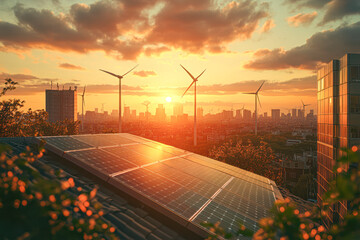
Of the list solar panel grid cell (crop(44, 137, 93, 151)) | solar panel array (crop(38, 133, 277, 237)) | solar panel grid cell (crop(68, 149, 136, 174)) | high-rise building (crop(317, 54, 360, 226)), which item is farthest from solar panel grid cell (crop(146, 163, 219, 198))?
high-rise building (crop(317, 54, 360, 226))

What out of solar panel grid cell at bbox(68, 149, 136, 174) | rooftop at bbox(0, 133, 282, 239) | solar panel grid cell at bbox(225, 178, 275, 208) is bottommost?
solar panel grid cell at bbox(225, 178, 275, 208)

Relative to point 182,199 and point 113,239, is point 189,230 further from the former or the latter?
point 113,239

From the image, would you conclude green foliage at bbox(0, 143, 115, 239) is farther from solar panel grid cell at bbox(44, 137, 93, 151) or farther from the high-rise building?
the high-rise building

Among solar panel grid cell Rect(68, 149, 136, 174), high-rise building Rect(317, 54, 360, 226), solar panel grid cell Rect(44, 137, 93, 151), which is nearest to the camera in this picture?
solar panel grid cell Rect(68, 149, 136, 174)

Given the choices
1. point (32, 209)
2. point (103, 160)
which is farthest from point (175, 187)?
point (32, 209)

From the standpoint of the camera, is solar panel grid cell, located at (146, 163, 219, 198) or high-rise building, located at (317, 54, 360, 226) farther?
high-rise building, located at (317, 54, 360, 226)

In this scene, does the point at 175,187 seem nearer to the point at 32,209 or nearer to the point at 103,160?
the point at 103,160

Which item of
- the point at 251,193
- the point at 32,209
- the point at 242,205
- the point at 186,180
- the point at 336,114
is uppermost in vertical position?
the point at 336,114

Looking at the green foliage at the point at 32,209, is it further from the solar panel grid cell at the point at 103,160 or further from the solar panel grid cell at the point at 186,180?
the solar panel grid cell at the point at 186,180
